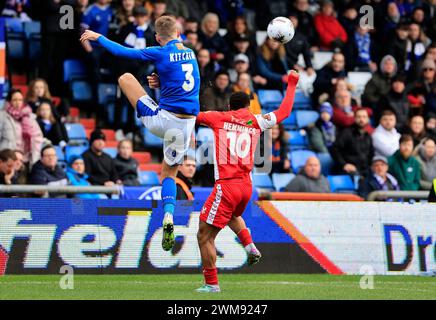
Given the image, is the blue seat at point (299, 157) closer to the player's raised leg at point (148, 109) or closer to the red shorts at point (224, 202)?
the player's raised leg at point (148, 109)

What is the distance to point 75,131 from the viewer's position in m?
20.5

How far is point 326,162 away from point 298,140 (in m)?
0.78

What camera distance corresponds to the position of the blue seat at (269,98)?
888 inches

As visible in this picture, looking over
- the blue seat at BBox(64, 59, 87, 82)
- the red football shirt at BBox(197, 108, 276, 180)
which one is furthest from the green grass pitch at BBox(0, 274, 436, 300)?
the blue seat at BBox(64, 59, 87, 82)

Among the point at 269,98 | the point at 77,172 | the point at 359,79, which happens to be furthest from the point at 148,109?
the point at 359,79

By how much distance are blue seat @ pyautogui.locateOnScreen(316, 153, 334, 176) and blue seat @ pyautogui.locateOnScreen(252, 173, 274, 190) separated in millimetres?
1545

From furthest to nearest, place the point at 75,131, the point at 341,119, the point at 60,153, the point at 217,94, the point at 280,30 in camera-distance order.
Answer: the point at 341,119, the point at 217,94, the point at 75,131, the point at 60,153, the point at 280,30

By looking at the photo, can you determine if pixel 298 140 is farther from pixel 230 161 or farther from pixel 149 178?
pixel 230 161

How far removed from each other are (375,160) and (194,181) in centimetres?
323

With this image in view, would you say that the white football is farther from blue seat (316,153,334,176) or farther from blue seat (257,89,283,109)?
blue seat (257,89,283,109)

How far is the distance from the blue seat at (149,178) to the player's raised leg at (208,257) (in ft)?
21.6

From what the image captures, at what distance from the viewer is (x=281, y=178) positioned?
2067 cm
